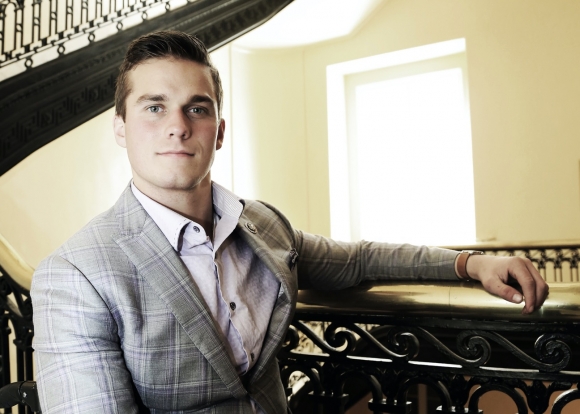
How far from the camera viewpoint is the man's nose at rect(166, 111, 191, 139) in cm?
133

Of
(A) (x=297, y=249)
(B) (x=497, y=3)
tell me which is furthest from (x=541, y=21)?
(A) (x=297, y=249)

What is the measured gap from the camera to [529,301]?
117 centimetres

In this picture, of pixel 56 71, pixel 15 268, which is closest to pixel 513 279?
pixel 15 268

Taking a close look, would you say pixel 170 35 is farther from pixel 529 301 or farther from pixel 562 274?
pixel 562 274

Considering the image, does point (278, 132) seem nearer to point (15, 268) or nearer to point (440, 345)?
point (15, 268)

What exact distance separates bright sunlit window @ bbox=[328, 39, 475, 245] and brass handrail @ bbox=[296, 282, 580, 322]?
7.85 m

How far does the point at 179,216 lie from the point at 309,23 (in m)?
8.16

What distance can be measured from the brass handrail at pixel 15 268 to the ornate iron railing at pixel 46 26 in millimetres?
3556

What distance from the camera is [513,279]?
126 centimetres

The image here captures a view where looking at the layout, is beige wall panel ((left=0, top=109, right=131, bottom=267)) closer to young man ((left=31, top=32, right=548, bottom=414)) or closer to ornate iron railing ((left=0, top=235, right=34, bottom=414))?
ornate iron railing ((left=0, top=235, right=34, bottom=414))

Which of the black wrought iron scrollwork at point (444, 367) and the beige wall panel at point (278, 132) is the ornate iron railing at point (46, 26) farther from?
the black wrought iron scrollwork at point (444, 367)

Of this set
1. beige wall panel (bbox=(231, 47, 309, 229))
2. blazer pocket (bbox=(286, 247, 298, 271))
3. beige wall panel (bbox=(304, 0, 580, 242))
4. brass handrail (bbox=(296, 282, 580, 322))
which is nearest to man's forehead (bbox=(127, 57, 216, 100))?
blazer pocket (bbox=(286, 247, 298, 271))

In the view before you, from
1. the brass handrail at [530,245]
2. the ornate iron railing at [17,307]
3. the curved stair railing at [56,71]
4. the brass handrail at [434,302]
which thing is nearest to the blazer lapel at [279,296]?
the brass handrail at [434,302]

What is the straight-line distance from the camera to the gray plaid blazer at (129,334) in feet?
3.57
